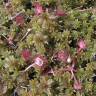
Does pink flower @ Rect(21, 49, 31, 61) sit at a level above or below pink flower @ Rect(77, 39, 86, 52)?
below

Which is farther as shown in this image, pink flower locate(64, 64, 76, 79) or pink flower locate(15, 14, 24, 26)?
pink flower locate(15, 14, 24, 26)

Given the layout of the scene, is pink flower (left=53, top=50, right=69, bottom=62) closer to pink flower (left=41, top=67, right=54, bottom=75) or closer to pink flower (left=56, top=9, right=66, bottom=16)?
pink flower (left=41, top=67, right=54, bottom=75)

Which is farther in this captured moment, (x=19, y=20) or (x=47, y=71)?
(x=19, y=20)

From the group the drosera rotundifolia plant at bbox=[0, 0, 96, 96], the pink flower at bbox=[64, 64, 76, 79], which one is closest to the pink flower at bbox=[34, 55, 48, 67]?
the drosera rotundifolia plant at bbox=[0, 0, 96, 96]

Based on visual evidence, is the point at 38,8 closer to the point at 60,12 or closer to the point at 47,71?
the point at 60,12

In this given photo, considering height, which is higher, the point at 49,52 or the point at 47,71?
the point at 49,52

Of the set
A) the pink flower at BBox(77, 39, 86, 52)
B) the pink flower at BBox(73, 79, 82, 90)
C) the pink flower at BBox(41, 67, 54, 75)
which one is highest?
the pink flower at BBox(77, 39, 86, 52)

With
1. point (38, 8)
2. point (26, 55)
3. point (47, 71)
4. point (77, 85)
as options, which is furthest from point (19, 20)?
point (77, 85)

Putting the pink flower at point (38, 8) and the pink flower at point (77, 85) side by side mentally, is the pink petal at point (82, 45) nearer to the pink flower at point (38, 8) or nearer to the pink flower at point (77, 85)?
the pink flower at point (77, 85)
